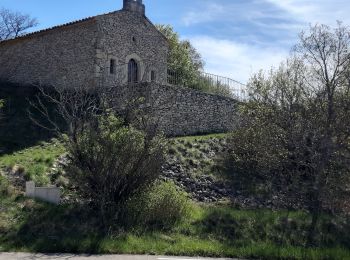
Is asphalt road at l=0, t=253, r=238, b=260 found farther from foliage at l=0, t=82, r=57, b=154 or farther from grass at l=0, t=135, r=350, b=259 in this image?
foliage at l=0, t=82, r=57, b=154

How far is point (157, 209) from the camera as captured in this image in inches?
517

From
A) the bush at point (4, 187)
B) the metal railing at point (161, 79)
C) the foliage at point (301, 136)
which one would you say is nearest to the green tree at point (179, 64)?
the metal railing at point (161, 79)

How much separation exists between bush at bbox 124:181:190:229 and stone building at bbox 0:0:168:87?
12822mm

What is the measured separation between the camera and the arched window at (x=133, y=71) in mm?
29266

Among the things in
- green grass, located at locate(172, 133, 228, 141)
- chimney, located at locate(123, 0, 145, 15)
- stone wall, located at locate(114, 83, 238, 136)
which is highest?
chimney, located at locate(123, 0, 145, 15)

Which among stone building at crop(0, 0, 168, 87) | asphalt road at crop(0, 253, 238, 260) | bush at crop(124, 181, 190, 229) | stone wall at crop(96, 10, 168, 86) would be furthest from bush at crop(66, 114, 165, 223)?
stone building at crop(0, 0, 168, 87)

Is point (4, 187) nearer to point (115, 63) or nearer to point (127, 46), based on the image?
point (115, 63)

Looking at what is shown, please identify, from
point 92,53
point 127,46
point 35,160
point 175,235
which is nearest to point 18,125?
point 35,160

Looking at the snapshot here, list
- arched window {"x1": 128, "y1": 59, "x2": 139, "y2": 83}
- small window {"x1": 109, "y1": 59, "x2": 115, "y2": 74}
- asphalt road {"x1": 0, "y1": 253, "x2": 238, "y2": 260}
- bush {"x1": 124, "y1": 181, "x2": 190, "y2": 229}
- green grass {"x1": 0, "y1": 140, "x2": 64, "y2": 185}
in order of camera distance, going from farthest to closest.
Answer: arched window {"x1": 128, "y1": 59, "x2": 139, "y2": 83} < small window {"x1": 109, "y1": 59, "x2": 115, "y2": 74} < green grass {"x1": 0, "y1": 140, "x2": 64, "y2": 185} < bush {"x1": 124, "y1": 181, "x2": 190, "y2": 229} < asphalt road {"x1": 0, "y1": 253, "x2": 238, "y2": 260}

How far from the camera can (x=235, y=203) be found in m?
17.1

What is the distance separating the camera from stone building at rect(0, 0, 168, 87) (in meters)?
26.8

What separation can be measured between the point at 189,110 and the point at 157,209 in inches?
512

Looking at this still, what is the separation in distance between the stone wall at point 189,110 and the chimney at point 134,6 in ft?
22.5

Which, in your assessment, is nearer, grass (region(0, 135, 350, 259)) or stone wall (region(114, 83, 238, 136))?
grass (region(0, 135, 350, 259))
